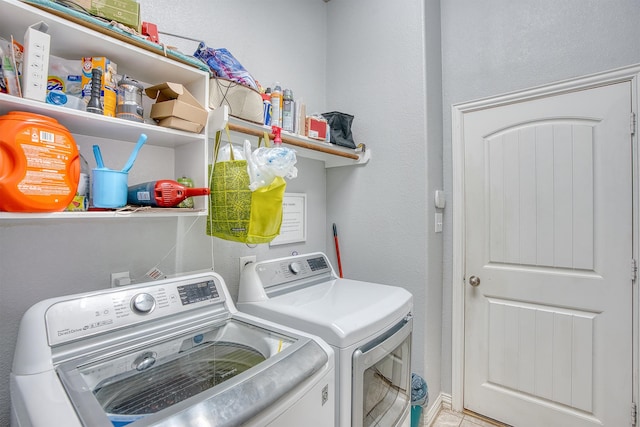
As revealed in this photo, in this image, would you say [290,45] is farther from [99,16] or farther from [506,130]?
[506,130]

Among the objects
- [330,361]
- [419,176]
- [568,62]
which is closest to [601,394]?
[419,176]

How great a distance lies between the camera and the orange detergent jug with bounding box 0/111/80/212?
2.72ft

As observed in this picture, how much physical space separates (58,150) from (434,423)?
256 cm

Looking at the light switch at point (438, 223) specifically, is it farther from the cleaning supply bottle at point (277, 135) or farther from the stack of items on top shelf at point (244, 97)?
the cleaning supply bottle at point (277, 135)

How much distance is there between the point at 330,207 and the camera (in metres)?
2.51

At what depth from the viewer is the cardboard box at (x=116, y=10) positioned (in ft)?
3.40

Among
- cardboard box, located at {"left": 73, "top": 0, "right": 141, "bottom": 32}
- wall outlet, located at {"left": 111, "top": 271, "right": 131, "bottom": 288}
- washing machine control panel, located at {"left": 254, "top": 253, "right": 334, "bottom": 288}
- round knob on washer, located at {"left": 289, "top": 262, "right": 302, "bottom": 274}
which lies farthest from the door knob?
cardboard box, located at {"left": 73, "top": 0, "right": 141, "bottom": 32}

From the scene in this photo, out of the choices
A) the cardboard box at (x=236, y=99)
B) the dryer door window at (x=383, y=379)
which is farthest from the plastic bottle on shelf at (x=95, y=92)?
the dryer door window at (x=383, y=379)

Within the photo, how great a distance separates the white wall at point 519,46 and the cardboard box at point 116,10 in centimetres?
202

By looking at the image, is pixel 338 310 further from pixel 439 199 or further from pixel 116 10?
pixel 116 10

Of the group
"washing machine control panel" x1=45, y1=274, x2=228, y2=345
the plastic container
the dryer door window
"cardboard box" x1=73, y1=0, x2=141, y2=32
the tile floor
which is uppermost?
"cardboard box" x1=73, y1=0, x2=141, y2=32

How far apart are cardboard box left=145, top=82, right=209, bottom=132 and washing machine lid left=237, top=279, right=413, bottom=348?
2.82 ft

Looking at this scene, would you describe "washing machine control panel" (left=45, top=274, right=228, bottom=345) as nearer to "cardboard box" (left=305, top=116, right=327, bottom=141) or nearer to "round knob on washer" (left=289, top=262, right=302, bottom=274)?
"round knob on washer" (left=289, top=262, right=302, bottom=274)

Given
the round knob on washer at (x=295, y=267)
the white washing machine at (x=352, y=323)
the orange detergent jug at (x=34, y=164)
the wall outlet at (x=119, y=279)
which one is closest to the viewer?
the orange detergent jug at (x=34, y=164)
